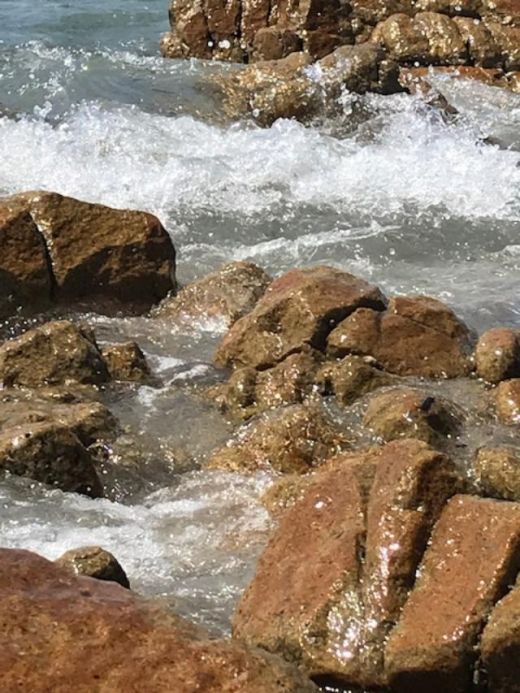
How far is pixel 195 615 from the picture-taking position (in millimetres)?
4375

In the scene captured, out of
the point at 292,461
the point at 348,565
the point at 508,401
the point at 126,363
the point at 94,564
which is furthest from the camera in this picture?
the point at 126,363

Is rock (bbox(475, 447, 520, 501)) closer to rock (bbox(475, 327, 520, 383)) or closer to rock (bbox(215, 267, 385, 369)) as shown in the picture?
rock (bbox(475, 327, 520, 383))

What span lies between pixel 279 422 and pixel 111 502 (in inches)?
40.6

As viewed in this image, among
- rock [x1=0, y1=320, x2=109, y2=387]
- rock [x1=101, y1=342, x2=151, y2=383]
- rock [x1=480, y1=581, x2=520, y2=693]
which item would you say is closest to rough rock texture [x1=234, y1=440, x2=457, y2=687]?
rock [x1=480, y1=581, x2=520, y2=693]

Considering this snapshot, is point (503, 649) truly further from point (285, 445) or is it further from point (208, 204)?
point (208, 204)

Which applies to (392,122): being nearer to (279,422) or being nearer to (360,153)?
(360,153)

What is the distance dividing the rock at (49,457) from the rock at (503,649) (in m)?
2.73

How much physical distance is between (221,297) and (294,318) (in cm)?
130

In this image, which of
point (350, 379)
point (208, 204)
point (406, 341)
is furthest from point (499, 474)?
point (208, 204)

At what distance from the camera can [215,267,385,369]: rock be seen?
6.98 m

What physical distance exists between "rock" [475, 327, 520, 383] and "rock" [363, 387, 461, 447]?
0.57m

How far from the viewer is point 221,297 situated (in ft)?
26.9

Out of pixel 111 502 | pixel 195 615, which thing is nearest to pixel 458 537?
Answer: pixel 195 615

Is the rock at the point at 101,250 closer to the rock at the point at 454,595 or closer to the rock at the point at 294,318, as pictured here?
the rock at the point at 294,318
